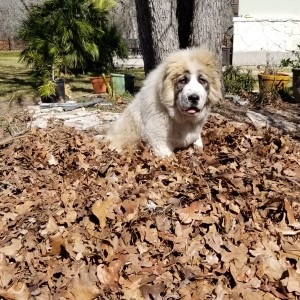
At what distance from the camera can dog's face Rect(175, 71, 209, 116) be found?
366 centimetres

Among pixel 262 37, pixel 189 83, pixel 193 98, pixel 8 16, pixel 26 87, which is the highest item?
pixel 8 16

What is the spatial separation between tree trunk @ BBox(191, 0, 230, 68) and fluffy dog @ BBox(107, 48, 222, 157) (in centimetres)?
203

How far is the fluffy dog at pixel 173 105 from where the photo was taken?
3756 millimetres

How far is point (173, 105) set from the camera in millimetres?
3957

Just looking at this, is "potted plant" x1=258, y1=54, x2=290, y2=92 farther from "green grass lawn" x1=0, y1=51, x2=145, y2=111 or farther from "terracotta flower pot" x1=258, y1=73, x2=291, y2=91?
"green grass lawn" x1=0, y1=51, x2=145, y2=111

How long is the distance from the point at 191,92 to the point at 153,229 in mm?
1433

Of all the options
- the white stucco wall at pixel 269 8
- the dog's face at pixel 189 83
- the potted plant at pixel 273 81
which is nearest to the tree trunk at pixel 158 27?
the dog's face at pixel 189 83

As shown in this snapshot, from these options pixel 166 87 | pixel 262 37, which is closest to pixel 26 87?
pixel 166 87

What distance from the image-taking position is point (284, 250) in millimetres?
2756

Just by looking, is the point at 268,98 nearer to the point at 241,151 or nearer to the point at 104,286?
the point at 241,151

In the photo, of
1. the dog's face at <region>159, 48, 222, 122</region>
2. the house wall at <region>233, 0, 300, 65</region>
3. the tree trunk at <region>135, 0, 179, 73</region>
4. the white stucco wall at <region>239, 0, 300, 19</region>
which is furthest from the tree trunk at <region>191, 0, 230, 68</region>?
the white stucco wall at <region>239, 0, 300, 19</region>

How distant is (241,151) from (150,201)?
66.3 inches

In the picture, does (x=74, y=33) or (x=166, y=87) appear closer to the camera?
(x=166, y=87)

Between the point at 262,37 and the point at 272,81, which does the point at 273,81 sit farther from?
the point at 262,37
